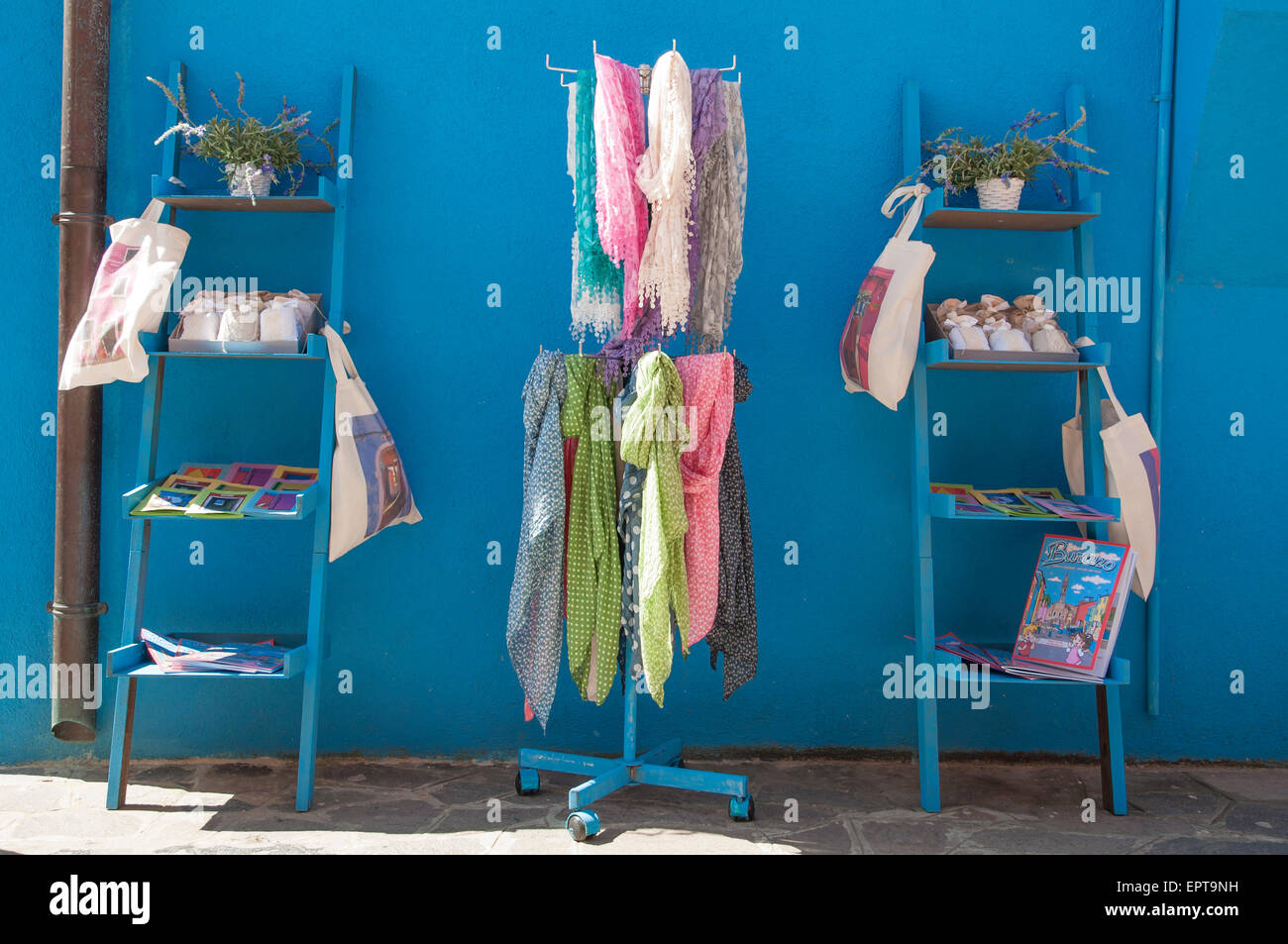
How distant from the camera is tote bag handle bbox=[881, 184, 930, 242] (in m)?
3.06

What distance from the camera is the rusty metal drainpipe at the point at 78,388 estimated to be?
10.4 ft

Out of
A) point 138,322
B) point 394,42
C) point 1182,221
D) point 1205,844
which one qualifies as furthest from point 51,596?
point 1182,221

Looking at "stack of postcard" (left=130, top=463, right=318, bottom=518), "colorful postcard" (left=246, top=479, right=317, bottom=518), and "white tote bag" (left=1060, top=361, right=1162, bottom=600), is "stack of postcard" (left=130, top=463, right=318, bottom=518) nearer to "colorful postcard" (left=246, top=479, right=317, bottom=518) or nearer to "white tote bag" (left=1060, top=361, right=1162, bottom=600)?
"colorful postcard" (left=246, top=479, right=317, bottom=518)

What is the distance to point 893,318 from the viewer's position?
296 cm

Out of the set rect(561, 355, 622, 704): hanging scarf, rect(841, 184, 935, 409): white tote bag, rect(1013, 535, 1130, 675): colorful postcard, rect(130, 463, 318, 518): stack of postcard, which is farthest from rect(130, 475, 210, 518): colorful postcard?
rect(1013, 535, 1130, 675): colorful postcard

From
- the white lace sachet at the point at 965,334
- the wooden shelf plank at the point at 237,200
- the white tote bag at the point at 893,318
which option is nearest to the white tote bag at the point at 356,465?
the wooden shelf plank at the point at 237,200

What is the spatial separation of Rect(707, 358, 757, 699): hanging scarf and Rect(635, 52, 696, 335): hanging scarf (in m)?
0.33

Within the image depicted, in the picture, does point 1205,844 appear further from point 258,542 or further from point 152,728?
point 152,728

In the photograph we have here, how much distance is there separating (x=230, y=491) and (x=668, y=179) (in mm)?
1563

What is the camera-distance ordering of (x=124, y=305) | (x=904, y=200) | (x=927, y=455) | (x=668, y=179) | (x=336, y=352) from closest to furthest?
1. (x=668, y=179)
2. (x=124, y=305)
3. (x=336, y=352)
4. (x=927, y=455)
5. (x=904, y=200)

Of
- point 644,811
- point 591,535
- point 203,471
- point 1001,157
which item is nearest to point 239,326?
point 203,471

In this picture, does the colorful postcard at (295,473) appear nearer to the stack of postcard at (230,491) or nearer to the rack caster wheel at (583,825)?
the stack of postcard at (230,491)

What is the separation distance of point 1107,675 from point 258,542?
266 centimetres

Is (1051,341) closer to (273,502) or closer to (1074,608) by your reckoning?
(1074,608)
